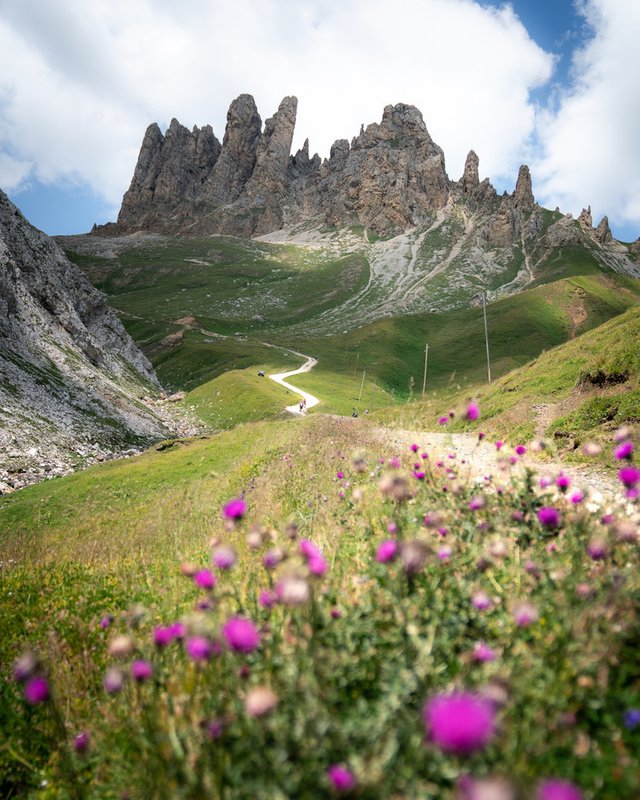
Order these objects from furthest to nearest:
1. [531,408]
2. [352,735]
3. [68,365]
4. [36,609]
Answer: [68,365] → [531,408] → [36,609] → [352,735]

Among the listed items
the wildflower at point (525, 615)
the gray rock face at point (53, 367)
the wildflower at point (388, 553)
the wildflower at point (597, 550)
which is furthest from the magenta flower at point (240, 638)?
the gray rock face at point (53, 367)

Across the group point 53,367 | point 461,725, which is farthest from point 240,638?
point 53,367

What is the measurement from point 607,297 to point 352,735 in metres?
103

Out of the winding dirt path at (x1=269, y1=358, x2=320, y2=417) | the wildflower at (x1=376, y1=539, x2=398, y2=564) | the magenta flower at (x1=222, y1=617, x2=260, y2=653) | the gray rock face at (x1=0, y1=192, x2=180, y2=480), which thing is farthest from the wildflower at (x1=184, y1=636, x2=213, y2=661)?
the winding dirt path at (x1=269, y1=358, x2=320, y2=417)

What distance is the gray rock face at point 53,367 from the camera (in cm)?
3241

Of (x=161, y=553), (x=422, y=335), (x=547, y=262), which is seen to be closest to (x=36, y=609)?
(x=161, y=553)

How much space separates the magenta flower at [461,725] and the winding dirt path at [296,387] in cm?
4204

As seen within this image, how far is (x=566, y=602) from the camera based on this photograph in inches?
113

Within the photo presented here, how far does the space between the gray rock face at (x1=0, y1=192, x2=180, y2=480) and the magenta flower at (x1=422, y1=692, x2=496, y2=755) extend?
32237 mm

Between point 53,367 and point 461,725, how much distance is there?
48.1 meters

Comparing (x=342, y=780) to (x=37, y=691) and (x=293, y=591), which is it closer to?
(x=293, y=591)

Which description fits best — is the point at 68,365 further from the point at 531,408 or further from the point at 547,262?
the point at 547,262

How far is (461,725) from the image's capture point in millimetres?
1469

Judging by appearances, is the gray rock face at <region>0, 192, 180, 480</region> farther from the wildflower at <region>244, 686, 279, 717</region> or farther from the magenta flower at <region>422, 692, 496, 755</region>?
the magenta flower at <region>422, 692, 496, 755</region>
